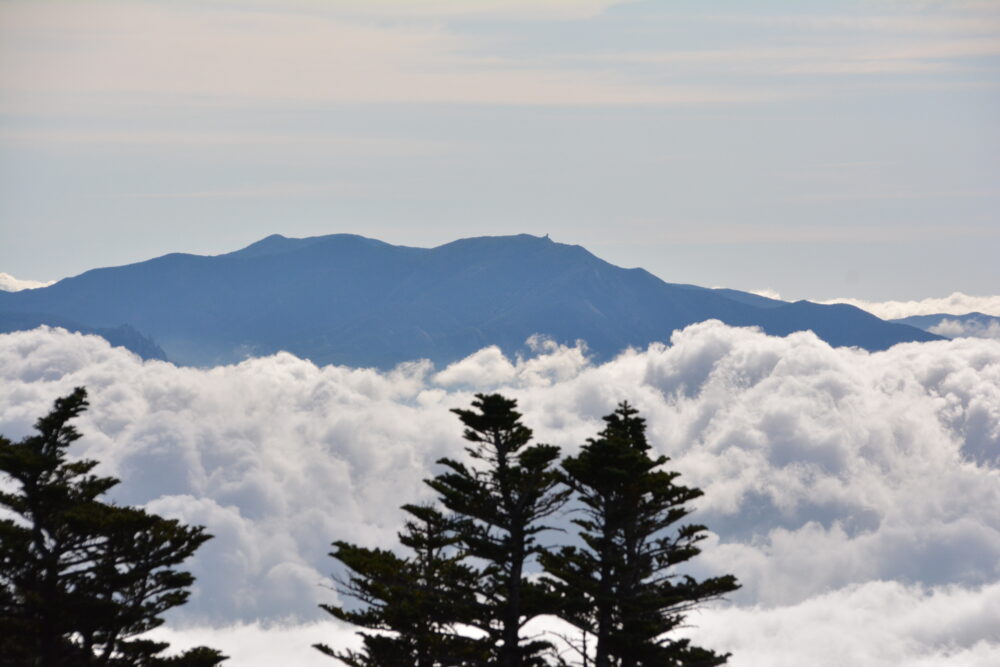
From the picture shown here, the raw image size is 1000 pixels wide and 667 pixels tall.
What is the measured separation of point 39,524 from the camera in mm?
45906

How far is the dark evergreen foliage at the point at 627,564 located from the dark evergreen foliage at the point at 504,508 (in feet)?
4.70

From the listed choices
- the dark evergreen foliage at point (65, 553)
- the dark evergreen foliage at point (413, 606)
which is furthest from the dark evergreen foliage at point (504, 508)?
the dark evergreen foliage at point (65, 553)

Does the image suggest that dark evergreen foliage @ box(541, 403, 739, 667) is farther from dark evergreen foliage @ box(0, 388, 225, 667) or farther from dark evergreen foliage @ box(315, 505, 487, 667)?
dark evergreen foliage @ box(0, 388, 225, 667)

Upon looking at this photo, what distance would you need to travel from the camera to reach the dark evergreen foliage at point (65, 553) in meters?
45.0

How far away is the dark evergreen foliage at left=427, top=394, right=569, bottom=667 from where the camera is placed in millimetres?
46375

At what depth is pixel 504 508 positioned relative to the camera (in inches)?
1854

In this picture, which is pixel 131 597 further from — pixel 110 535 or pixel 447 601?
pixel 447 601

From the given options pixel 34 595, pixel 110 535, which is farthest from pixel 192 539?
pixel 34 595

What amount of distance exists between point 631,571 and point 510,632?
6.03 metres

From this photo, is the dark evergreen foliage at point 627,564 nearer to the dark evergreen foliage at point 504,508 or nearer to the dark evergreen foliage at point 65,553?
the dark evergreen foliage at point 504,508

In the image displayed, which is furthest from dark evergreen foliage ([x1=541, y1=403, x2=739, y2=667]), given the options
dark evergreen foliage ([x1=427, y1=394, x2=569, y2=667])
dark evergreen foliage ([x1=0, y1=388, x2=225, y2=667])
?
dark evergreen foliage ([x1=0, y1=388, x2=225, y2=667])

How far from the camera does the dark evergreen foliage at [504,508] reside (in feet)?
152

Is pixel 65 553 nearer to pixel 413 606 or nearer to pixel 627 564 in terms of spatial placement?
pixel 413 606

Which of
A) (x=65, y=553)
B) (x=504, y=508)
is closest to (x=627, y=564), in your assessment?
(x=504, y=508)
